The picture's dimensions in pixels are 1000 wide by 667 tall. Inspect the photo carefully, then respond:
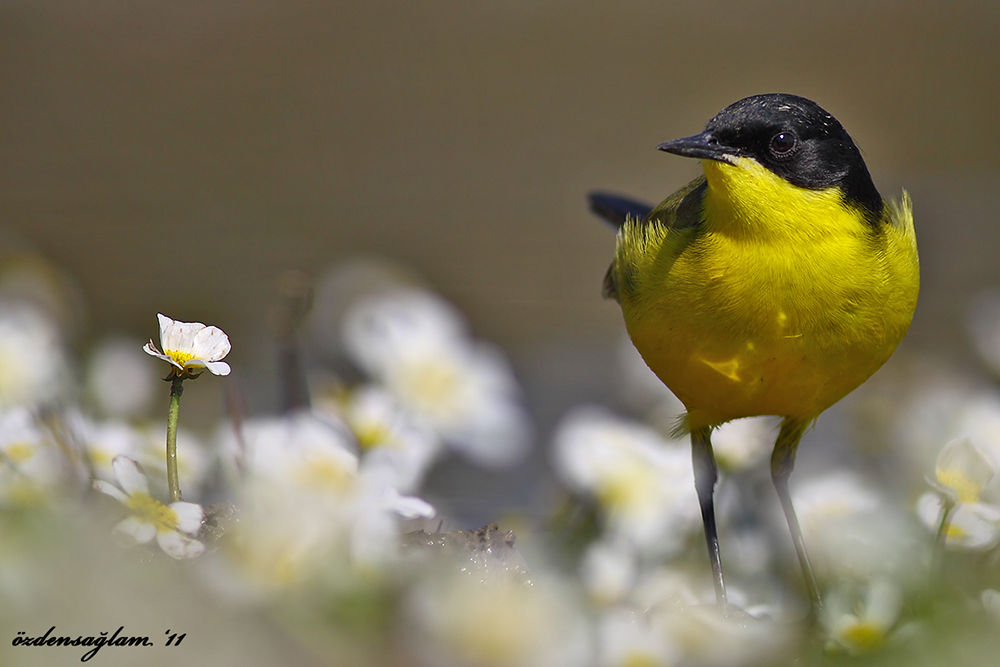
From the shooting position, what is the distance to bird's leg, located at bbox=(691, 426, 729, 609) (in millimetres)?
2646

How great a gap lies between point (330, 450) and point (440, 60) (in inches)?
270

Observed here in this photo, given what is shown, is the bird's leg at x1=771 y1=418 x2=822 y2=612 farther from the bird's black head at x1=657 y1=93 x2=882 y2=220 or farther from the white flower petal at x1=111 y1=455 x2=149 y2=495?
the white flower petal at x1=111 y1=455 x2=149 y2=495

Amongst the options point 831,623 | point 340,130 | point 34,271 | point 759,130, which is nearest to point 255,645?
point 831,623

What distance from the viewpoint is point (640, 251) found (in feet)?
8.87

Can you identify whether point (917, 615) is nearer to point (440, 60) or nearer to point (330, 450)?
point (330, 450)

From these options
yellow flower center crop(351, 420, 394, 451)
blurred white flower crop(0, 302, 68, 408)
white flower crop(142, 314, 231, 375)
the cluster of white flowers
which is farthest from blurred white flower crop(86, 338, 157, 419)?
white flower crop(142, 314, 231, 375)

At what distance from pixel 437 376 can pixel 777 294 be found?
713mm

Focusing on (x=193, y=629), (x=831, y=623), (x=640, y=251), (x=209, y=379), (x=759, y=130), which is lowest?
(x=209, y=379)

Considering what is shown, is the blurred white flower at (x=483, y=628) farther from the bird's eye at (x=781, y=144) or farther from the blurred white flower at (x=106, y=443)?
the bird's eye at (x=781, y=144)

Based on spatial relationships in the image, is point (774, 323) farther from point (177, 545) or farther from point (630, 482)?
A: point (177, 545)

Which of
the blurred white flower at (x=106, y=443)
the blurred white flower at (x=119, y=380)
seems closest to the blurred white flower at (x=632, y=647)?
the blurred white flower at (x=106, y=443)

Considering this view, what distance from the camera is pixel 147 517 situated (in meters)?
1.69

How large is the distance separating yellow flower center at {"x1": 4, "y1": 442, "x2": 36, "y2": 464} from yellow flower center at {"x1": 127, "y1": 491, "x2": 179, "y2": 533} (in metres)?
0.21

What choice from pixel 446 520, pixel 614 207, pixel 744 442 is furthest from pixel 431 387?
pixel 614 207
